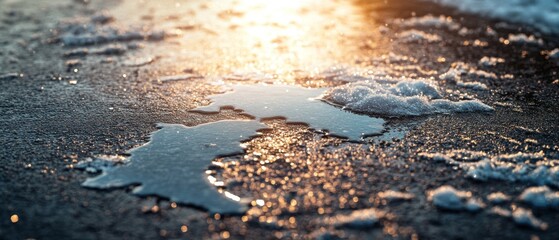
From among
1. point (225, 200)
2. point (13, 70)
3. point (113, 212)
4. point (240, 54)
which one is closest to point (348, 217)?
point (225, 200)

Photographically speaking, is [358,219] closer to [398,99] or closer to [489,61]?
[398,99]

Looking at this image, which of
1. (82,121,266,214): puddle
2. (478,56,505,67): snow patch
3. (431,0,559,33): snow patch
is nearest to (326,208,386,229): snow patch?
(82,121,266,214): puddle

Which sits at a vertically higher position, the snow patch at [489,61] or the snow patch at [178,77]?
the snow patch at [489,61]

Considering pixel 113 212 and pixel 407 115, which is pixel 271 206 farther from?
pixel 407 115

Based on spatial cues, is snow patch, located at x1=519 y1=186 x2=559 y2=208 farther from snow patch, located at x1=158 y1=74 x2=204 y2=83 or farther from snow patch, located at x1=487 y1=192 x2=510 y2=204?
snow patch, located at x1=158 y1=74 x2=204 y2=83

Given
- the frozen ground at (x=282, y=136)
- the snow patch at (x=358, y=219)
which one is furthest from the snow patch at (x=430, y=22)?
the snow patch at (x=358, y=219)

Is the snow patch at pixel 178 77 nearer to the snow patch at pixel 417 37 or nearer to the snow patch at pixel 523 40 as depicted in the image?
the snow patch at pixel 417 37

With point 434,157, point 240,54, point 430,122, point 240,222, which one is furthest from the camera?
point 240,54
